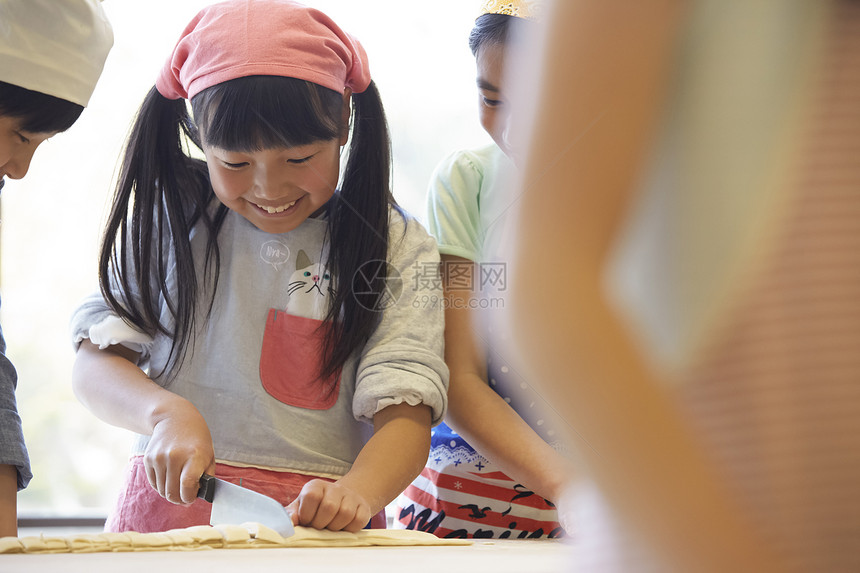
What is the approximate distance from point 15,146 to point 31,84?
0.07 m

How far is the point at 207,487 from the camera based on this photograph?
624 mm

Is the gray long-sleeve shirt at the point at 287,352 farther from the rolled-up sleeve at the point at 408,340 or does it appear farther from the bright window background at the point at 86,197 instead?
the bright window background at the point at 86,197

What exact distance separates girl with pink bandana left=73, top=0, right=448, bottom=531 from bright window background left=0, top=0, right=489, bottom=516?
413 millimetres

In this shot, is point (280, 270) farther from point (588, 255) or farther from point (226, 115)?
point (588, 255)

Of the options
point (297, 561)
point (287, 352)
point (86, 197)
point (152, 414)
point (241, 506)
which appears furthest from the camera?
point (86, 197)

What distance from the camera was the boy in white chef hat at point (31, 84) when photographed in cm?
66

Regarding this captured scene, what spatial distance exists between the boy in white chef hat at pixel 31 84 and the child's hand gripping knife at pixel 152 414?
0.28 ft

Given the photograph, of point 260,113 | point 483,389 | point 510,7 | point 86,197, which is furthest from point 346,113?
point 86,197

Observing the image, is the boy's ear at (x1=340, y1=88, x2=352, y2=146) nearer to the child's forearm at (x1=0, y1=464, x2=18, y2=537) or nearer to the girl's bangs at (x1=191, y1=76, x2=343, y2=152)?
the girl's bangs at (x1=191, y1=76, x2=343, y2=152)

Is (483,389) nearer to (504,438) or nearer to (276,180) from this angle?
(504,438)

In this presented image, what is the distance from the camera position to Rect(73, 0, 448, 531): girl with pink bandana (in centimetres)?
75

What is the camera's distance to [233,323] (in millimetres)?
812

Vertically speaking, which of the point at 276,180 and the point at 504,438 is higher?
the point at 276,180

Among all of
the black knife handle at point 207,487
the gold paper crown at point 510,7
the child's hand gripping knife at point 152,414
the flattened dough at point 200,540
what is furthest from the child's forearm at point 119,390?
the gold paper crown at point 510,7
